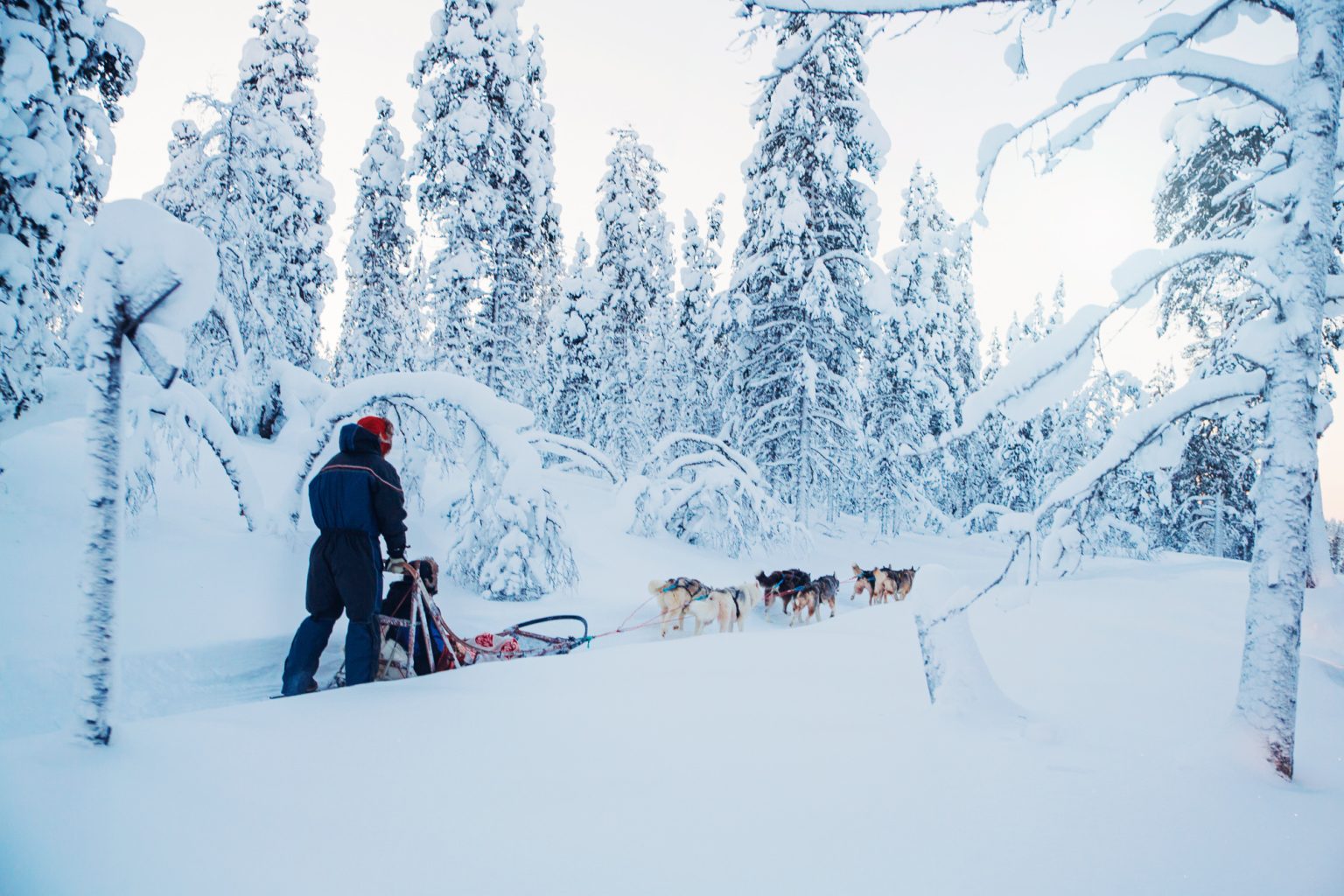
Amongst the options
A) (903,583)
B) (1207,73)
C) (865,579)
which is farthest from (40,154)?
(903,583)

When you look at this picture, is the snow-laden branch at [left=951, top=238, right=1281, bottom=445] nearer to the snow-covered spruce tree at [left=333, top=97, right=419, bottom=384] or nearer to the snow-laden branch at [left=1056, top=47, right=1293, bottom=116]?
the snow-laden branch at [left=1056, top=47, right=1293, bottom=116]

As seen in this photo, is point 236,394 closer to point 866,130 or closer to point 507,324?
point 507,324

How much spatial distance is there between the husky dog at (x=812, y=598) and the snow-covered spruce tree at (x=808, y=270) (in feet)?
13.8

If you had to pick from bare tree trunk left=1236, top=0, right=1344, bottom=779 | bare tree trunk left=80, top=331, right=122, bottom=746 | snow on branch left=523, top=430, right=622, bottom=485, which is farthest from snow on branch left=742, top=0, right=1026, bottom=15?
snow on branch left=523, top=430, right=622, bottom=485

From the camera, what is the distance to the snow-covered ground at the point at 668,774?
1938 millimetres

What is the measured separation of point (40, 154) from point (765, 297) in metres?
12.3

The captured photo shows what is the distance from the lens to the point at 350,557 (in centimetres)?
436

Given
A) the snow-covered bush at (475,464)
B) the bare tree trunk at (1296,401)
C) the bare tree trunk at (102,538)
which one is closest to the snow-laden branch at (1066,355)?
the bare tree trunk at (1296,401)

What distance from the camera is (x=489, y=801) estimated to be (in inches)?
92.1

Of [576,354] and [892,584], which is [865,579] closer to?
[892,584]

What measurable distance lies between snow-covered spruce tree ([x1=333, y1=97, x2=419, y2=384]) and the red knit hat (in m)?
15.0

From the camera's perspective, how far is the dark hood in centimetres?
448

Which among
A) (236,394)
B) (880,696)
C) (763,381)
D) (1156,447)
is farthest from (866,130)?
(236,394)

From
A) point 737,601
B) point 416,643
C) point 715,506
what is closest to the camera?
point 416,643
